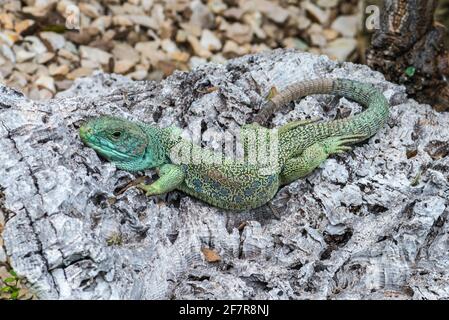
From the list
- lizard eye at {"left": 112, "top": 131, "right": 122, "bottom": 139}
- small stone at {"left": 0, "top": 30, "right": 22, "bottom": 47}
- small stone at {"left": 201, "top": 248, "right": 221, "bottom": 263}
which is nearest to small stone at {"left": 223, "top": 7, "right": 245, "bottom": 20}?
small stone at {"left": 0, "top": 30, "right": 22, "bottom": 47}

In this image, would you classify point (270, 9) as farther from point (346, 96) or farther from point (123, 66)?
point (346, 96)

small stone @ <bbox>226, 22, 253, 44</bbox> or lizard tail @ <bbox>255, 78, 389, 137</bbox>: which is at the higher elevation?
lizard tail @ <bbox>255, 78, 389, 137</bbox>

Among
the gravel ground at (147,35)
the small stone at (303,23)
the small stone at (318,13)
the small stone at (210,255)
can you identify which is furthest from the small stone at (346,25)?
the small stone at (210,255)

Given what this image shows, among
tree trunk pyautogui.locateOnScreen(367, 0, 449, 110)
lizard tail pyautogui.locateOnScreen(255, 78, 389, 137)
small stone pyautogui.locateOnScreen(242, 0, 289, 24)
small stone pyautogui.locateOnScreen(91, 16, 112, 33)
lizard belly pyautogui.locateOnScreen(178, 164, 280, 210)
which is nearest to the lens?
lizard belly pyautogui.locateOnScreen(178, 164, 280, 210)

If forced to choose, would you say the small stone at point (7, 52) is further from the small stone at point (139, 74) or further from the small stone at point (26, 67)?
the small stone at point (139, 74)

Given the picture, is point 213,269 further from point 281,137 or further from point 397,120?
point 397,120

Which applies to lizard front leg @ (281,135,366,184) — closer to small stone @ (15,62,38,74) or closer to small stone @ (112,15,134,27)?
small stone @ (15,62,38,74)
